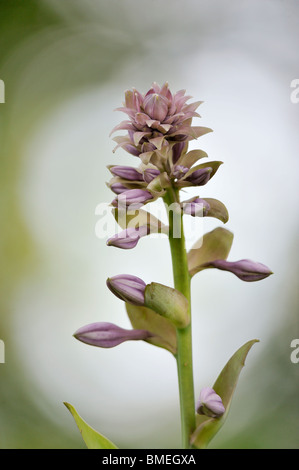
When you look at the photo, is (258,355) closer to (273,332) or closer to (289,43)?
(273,332)

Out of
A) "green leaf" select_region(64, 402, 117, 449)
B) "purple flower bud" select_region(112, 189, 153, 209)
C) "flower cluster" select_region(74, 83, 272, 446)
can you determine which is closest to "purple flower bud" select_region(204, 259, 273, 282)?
"flower cluster" select_region(74, 83, 272, 446)

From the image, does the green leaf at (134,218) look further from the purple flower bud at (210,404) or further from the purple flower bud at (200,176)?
the purple flower bud at (210,404)

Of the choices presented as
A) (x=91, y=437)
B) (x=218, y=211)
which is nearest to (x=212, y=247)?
(x=218, y=211)

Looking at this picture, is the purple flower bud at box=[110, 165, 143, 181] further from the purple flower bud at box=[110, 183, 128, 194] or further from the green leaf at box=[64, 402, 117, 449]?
the green leaf at box=[64, 402, 117, 449]

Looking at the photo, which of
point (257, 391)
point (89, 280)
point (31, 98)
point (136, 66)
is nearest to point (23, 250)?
point (89, 280)

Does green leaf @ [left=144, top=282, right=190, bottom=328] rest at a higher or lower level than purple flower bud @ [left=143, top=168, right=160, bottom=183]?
lower
